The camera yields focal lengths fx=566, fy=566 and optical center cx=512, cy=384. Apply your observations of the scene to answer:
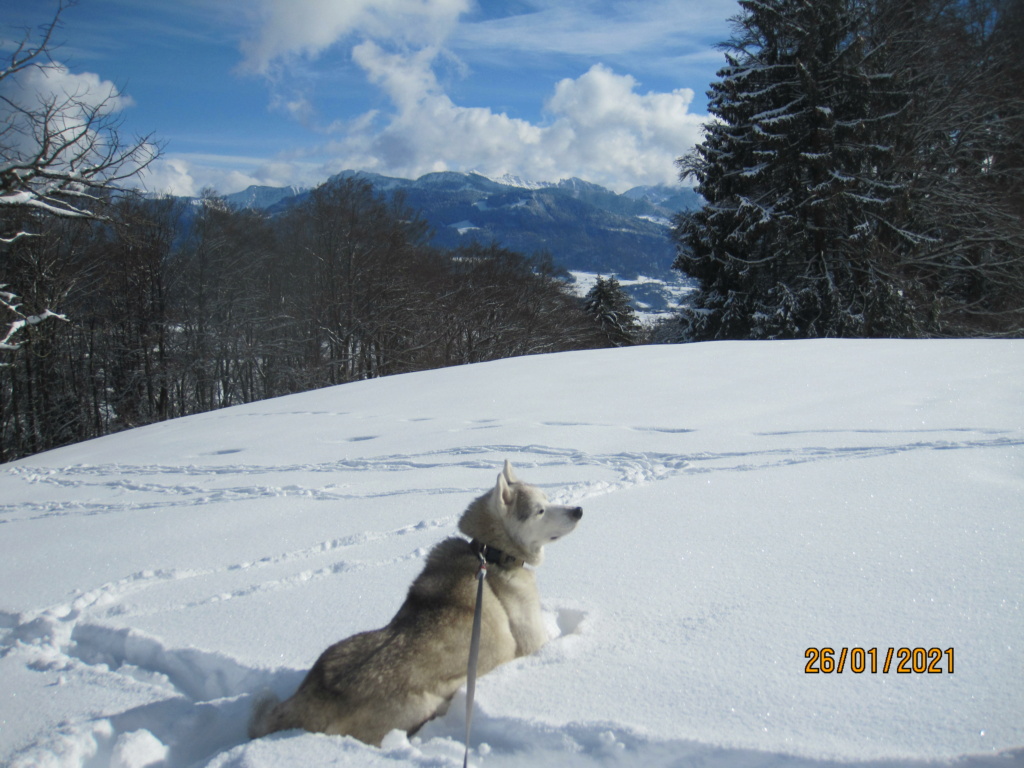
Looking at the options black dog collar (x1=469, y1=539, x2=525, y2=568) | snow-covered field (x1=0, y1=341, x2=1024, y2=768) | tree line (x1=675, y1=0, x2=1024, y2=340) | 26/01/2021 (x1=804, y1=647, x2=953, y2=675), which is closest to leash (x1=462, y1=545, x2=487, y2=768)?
black dog collar (x1=469, y1=539, x2=525, y2=568)

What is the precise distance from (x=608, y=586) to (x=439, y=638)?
138 centimetres

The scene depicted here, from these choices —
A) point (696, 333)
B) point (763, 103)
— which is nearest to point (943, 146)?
point (763, 103)

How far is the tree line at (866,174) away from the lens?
2148 centimetres

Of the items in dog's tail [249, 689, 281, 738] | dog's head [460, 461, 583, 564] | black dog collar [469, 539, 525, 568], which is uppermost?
dog's head [460, 461, 583, 564]

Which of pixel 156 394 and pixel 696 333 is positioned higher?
pixel 696 333

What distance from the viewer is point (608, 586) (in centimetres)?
376

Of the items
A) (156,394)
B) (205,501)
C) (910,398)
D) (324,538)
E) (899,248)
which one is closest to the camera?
(324,538)

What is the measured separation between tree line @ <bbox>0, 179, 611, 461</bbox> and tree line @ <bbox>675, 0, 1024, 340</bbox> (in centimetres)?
1682

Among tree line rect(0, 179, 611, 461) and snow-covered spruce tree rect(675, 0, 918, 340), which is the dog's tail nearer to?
snow-covered spruce tree rect(675, 0, 918, 340)

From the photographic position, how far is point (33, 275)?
23203 millimetres

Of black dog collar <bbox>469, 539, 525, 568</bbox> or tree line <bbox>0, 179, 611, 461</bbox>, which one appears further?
tree line <bbox>0, 179, 611, 461</bbox>

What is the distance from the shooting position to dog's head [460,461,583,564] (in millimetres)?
3336

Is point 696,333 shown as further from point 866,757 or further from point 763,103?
point 866,757

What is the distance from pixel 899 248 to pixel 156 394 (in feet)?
116
